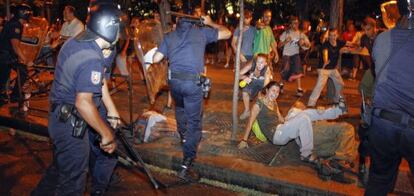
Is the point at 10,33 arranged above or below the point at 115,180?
above

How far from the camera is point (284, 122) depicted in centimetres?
558

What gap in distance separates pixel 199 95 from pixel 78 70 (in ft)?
6.86

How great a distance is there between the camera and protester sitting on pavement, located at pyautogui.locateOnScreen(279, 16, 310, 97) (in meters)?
9.45

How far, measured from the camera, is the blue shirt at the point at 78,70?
313cm

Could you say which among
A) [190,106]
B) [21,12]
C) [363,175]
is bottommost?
[363,175]

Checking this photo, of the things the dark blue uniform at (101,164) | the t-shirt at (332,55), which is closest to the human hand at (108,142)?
the dark blue uniform at (101,164)

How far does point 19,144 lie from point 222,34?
3.60 m

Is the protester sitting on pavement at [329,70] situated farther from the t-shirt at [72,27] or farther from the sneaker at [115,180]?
the t-shirt at [72,27]

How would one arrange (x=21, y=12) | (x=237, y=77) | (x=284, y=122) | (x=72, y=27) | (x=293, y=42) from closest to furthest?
(x=284, y=122)
(x=237, y=77)
(x=21, y=12)
(x=72, y=27)
(x=293, y=42)

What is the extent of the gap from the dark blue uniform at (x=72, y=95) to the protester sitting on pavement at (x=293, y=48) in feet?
22.4

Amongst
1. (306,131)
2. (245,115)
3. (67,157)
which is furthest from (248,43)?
(67,157)

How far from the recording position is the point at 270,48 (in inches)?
320

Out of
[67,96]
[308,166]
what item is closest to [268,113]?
[308,166]

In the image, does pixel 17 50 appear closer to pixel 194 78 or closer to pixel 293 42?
pixel 194 78
